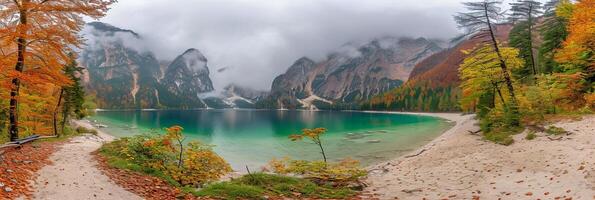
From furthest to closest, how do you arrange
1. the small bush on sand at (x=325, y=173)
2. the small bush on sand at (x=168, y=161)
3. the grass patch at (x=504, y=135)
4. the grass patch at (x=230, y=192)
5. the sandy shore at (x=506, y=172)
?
the grass patch at (x=504, y=135) → the small bush on sand at (x=325, y=173) → the small bush on sand at (x=168, y=161) → the sandy shore at (x=506, y=172) → the grass patch at (x=230, y=192)

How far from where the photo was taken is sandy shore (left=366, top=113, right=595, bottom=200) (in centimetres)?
1506

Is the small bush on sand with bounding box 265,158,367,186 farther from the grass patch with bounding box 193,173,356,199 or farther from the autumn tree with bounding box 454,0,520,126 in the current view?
the autumn tree with bounding box 454,0,520,126

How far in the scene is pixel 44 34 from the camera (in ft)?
56.8

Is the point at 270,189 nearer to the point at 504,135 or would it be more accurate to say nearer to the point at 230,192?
the point at 230,192

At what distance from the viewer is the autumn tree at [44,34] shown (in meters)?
17.5

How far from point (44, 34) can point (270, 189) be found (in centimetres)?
1345

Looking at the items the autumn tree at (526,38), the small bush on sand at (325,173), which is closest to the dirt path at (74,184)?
the small bush on sand at (325,173)

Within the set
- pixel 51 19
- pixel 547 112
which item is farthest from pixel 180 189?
pixel 547 112

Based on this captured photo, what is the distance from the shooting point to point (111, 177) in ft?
49.5

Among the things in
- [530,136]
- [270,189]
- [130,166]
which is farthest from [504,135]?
[130,166]

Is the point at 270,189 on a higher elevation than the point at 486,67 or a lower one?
lower

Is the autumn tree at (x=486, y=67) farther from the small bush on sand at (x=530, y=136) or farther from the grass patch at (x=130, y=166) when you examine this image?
the grass patch at (x=130, y=166)

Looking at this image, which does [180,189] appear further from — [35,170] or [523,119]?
[523,119]

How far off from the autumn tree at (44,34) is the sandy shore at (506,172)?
705 inches
